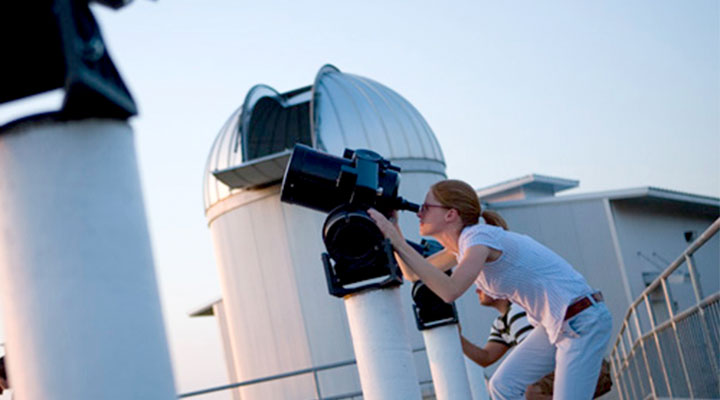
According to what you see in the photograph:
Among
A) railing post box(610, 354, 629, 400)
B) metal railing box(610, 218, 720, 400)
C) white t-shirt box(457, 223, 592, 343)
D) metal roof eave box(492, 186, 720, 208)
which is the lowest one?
railing post box(610, 354, 629, 400)

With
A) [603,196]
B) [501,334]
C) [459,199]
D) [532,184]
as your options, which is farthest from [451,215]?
[532,184]

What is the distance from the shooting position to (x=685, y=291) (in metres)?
22.1

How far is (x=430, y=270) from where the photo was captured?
3.27 m

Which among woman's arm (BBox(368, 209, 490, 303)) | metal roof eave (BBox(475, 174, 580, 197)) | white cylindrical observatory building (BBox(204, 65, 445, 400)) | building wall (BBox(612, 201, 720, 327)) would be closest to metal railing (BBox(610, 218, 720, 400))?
woman's arm (BBox(368, 209, 490, 303))

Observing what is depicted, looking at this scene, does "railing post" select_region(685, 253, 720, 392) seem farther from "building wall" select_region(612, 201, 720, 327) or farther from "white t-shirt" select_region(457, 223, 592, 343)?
"building wall" select_region(612, 201, 720, 327)

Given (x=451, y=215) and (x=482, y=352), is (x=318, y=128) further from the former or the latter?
(x=451, y=215)

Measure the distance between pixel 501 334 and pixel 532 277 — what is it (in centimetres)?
156

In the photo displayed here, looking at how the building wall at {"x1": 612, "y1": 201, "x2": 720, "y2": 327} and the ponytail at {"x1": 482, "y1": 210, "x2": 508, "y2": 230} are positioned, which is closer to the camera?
the ponytail at {"x1": 482, "y1": 210, "x2": 508, "y2": 230}

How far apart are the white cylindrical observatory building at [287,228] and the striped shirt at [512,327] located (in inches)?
369

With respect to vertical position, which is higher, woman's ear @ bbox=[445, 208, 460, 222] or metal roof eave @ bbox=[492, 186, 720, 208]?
metal roof eave @ bbox=[492, 186, 720, 208]

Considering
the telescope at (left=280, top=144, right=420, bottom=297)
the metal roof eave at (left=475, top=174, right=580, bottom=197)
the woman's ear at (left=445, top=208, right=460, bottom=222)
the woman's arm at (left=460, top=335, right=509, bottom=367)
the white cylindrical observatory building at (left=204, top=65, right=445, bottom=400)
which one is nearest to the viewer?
the telescope at (left=280, top=144, right=420, bottom=297)

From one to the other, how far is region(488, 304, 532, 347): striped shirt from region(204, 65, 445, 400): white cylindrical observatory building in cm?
937

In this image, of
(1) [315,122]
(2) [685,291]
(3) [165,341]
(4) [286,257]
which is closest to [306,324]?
(4) [286,257]

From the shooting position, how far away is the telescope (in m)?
3.17
